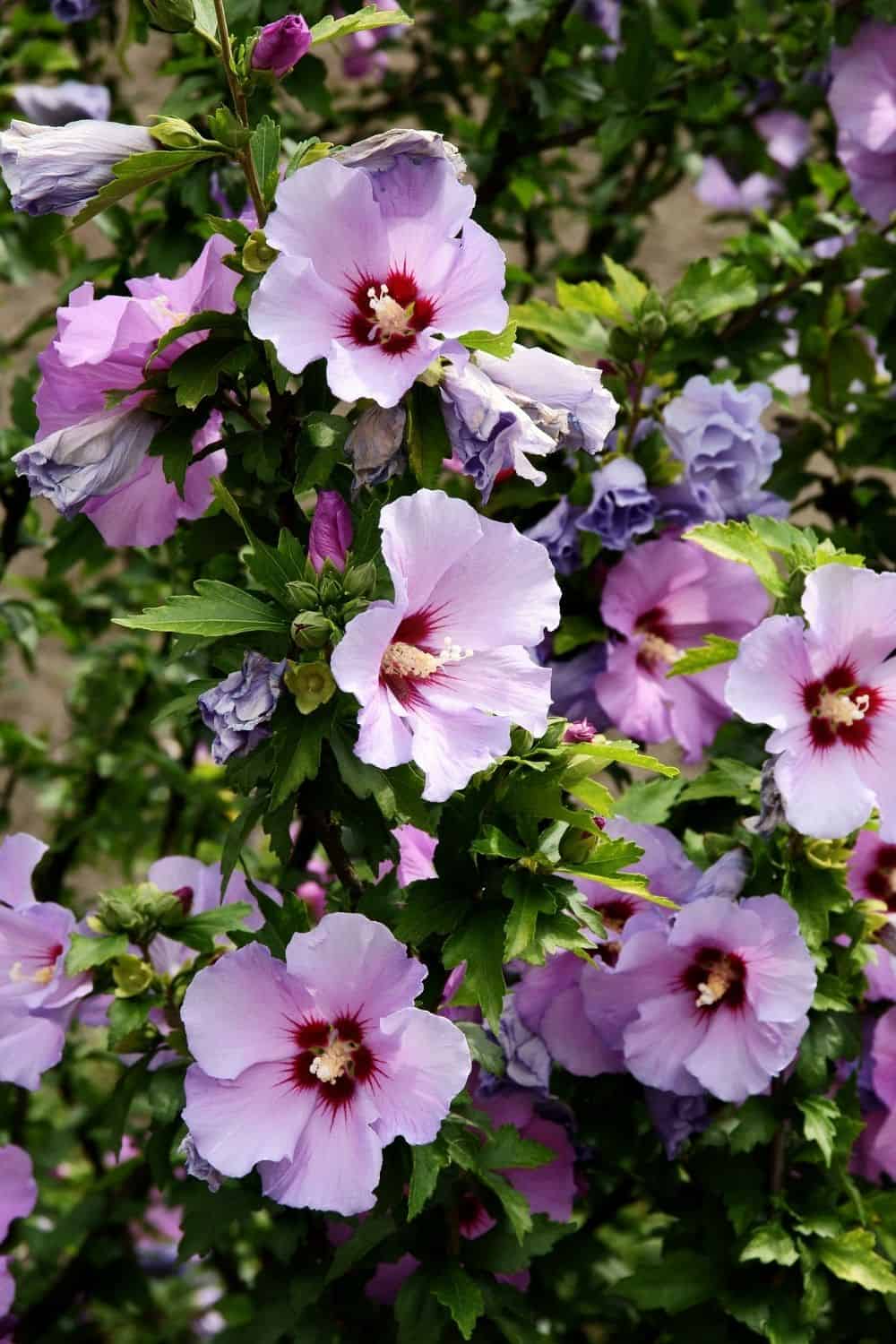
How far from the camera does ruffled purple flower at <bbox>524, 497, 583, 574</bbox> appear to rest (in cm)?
164

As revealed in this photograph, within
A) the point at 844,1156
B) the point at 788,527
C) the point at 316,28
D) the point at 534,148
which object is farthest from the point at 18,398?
the point at 844,1156

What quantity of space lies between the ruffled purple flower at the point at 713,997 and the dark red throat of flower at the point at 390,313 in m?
0.56

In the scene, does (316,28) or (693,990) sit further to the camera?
(693,990)

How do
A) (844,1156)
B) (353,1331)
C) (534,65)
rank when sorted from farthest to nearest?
(534,65) < (353,1331) < (844,1156)

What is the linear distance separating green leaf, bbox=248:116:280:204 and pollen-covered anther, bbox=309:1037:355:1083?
0.67 m

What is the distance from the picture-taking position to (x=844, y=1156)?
1.52m

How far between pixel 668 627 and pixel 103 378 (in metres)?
0.75

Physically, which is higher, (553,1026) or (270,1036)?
(270,1036)

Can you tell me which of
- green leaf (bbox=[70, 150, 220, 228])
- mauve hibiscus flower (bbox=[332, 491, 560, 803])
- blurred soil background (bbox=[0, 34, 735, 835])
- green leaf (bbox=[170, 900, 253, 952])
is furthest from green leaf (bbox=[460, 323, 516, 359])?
blurred soil background (bbox=[0, 34, 735, 835])

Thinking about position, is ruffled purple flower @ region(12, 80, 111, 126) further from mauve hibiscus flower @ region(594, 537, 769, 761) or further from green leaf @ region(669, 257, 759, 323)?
mauve hibiscus flower @ region(594, 537, 769, 761)

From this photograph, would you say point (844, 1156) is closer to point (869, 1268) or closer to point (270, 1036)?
point (869, 1268)

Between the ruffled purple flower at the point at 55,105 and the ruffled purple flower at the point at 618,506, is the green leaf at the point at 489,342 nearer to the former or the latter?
the ruffled purple flower at the point at 618,506

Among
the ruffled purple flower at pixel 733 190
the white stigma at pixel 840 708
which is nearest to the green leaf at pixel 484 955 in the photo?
the white stigma at pixel 840 708

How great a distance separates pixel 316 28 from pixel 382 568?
439 millimetres
